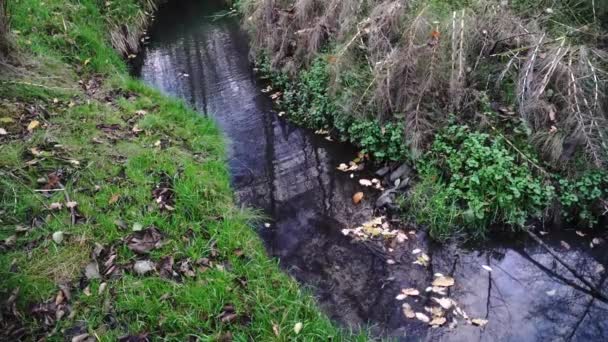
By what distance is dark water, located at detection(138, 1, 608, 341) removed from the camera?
3703 mm

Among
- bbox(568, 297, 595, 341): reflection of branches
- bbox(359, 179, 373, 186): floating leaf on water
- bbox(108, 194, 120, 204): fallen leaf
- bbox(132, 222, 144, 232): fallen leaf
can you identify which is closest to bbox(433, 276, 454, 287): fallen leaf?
bbox(568, 297, 595, 341): reflection of branches

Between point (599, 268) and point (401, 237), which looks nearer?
point (599, 268)

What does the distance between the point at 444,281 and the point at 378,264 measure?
592 millimetres

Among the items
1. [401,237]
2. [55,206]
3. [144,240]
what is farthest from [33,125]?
[401,237]

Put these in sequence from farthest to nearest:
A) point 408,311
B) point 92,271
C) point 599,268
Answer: point 599,268
point 408,311
point 92,271

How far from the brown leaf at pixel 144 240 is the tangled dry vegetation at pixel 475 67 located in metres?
2.82

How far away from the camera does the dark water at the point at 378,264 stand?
3.70m

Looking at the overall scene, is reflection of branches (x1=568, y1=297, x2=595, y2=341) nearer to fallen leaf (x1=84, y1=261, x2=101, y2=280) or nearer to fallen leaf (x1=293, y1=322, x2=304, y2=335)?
fallen leaf (x1=293, y1=322, x2=304, y2=335)

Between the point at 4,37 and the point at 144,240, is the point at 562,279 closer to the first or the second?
the point at 144,240

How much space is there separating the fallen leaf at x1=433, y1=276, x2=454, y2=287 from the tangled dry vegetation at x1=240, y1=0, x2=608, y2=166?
1.54 m

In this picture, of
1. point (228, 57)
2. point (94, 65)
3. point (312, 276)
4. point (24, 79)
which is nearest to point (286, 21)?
point (228, 57)

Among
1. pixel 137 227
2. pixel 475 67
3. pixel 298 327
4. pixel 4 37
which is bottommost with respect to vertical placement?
pixel 298 327

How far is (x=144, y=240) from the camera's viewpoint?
3885 millimetres

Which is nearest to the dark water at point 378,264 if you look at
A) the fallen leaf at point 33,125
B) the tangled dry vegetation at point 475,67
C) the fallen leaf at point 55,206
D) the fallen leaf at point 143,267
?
the tangled dry vegetation at point 475,67
